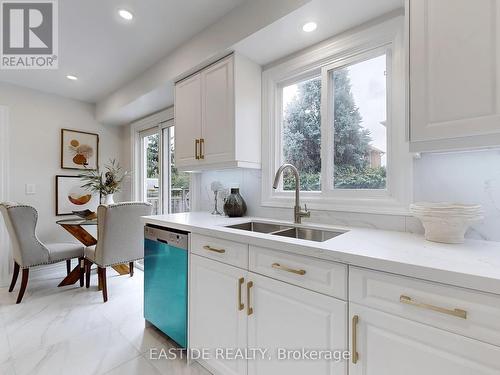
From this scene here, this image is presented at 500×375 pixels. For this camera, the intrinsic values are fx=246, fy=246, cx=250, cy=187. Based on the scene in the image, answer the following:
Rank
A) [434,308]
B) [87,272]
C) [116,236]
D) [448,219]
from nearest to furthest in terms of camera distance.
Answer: [434,308] < [448,219] < [116,236] < [87,272]

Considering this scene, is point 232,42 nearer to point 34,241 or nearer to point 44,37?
point 44,37

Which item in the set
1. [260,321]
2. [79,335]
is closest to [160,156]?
[79,335]

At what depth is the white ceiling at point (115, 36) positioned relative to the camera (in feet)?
5.59

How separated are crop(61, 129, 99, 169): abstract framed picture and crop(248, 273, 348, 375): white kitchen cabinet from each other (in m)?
3.35

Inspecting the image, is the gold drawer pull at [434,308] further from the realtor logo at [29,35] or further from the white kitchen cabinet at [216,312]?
the realtor logo at [29,35]

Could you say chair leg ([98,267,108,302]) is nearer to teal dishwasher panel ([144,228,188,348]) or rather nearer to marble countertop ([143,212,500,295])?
teal dishwasher panel ([144,228,188,348])

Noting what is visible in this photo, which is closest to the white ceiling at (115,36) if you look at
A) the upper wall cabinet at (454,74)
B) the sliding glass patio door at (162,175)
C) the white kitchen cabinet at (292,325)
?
the sliding glass patio door at (162,175)

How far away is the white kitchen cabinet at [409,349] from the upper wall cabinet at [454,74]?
0.70m

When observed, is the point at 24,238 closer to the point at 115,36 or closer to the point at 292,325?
the point at 115,36

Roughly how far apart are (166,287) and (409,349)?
148cm

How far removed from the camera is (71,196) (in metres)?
3.37

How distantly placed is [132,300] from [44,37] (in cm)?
250

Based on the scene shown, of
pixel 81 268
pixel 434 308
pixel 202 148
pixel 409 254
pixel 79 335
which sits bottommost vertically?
pixel 79 335

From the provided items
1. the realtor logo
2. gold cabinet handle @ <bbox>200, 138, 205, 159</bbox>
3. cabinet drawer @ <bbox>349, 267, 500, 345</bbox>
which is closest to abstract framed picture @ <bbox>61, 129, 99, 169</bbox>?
the realtor logo
